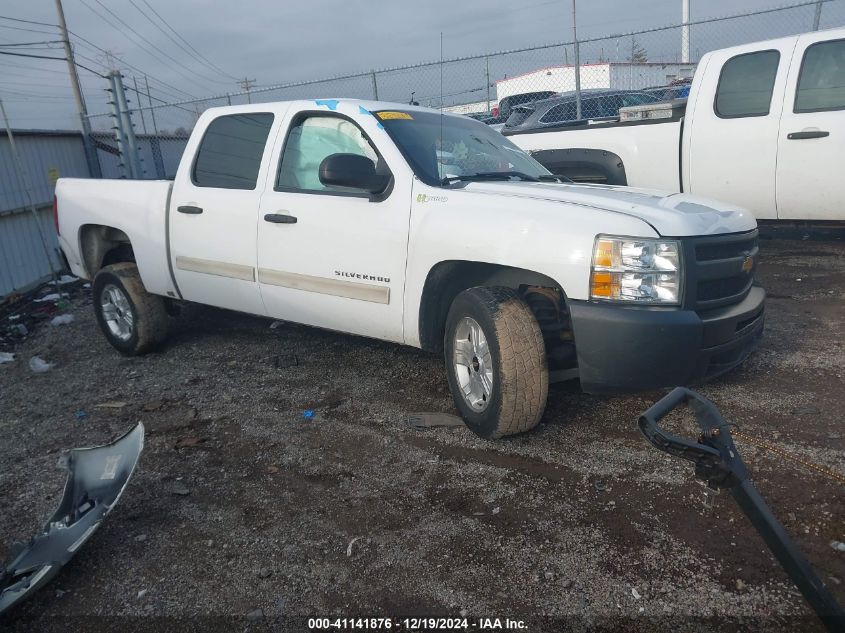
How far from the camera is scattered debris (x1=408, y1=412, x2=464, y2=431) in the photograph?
3.91 meters

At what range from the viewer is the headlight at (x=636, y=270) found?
123 inches

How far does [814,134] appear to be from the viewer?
6.32 m

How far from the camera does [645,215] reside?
3.24 meters

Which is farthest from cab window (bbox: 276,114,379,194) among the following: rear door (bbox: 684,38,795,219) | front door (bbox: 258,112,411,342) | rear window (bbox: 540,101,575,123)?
rear window (bbox: 540,101,575,123)

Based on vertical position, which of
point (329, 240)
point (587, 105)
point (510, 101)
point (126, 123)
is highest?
point (126, 123)

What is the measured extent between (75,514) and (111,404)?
1.80 meters

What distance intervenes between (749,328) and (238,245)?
3304 mm

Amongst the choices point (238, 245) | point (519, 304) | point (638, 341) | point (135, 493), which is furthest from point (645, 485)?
point (238, 245)

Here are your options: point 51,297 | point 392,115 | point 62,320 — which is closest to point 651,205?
point 392,115

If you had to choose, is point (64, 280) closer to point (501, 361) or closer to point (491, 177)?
point (491, 177)

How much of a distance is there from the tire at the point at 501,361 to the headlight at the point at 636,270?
46cm

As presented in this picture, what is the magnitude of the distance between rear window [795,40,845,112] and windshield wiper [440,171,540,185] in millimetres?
3755

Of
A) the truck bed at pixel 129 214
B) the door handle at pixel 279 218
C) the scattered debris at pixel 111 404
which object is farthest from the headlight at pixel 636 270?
the truck bed at pixel 129 214

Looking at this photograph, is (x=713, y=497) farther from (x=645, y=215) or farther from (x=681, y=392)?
(x=645, y=215)
